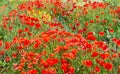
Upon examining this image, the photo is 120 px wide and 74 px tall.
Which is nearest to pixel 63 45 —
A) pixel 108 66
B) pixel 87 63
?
pixel 87 63

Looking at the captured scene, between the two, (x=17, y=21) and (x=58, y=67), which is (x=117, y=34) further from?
(x=58, y=67)

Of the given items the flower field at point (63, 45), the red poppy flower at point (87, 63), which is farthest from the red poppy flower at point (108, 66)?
the red poppy flower at point (87, 63)

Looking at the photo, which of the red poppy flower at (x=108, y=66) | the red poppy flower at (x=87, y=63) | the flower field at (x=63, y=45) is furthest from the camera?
the flower field at (x=63, y=45)

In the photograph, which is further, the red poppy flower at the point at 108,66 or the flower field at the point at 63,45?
the flower field at the point at 63,45

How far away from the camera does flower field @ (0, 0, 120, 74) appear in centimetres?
471

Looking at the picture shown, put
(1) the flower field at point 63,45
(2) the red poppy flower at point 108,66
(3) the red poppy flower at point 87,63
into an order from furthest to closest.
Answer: (1) the flower field at point 63,45 < (3) the red poppy flower at point 87,63 < (2) the red poppy flower at point 108,66

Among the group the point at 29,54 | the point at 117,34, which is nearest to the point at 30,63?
the point at 29,54

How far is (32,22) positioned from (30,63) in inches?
81.0

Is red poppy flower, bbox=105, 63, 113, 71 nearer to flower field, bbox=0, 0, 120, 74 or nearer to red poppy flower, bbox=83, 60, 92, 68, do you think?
flower field, bbox=0, 0, 120, 74

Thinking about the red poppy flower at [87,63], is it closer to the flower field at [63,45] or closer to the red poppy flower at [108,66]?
the flower field at [63,45]

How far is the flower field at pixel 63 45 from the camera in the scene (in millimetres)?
4711

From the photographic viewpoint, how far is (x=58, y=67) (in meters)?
4.88

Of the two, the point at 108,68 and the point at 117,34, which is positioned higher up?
the point at 108,68

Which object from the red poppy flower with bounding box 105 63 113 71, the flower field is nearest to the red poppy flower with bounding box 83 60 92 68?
the flower field
